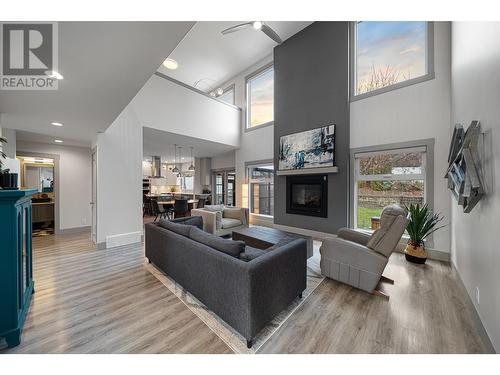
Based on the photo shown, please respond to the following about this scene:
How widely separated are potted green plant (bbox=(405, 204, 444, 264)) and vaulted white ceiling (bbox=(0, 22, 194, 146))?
391 cm

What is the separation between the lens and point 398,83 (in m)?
3.78

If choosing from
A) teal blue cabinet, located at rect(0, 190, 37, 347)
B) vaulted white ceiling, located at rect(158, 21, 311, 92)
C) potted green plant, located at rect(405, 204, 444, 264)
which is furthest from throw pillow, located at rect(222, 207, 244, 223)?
vaulted white ceiling, located at rect(158, 21, 311, 92)

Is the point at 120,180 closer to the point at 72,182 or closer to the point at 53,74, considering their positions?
the point at 72,182

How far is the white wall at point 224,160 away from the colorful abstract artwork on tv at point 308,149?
246 centimetres

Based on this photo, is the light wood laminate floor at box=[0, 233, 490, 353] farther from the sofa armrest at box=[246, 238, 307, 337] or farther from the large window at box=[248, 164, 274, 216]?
the large window at box=[248, 164, 274, 216]

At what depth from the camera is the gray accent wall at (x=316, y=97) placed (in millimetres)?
4402

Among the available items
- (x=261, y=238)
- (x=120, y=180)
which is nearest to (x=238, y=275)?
(x=261, y=238)

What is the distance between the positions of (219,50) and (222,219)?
5133 millimetres

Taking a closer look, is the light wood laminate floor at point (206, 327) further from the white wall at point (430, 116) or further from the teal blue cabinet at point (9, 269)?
the white wall at point (430, 116)

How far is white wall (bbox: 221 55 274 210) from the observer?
606cm

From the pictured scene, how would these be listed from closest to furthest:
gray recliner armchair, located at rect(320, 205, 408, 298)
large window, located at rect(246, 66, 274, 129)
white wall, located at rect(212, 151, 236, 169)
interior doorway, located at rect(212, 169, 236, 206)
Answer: gray recliner armchair, located at rect(320, 205, 408, 298) < large window, located at rect(246, 66, 274, 129) < white wall, located at rect(212, 151, 236, 169) < interior doorway, located at rect(212, 169, 236, 206)

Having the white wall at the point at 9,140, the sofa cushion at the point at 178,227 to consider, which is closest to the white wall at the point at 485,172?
→ the sofa cushion at the point at 178,227
